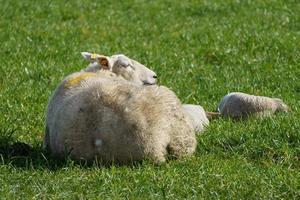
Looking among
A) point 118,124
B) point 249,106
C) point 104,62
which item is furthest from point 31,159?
point 249,106

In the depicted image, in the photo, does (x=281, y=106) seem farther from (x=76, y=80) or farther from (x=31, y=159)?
(x=31, y=159)

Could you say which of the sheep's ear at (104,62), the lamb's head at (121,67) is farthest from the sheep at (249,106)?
the sheep's ear at (104,62)

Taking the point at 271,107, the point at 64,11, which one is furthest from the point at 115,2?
the point at 271,107

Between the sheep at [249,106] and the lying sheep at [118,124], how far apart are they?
5.08 ft

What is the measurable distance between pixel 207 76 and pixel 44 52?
7.55 ft

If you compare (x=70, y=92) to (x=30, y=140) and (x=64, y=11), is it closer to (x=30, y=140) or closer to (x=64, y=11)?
(x=30, y=140)

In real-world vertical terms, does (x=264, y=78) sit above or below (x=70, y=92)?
below

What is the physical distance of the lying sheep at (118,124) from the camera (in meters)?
6.79

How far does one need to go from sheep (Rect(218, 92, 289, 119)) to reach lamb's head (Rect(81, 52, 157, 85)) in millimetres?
881

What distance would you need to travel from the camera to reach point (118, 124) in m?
6.77

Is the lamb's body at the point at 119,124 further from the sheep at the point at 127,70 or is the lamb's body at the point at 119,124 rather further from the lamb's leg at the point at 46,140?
the sheep at the point at 127,70

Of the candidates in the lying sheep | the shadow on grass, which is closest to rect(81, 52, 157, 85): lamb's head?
the lying sheep

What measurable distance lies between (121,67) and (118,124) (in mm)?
1529

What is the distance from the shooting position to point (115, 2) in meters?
15.7
